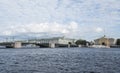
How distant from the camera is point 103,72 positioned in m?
37.8

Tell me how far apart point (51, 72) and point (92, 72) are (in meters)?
5.70

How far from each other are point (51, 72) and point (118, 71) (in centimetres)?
936

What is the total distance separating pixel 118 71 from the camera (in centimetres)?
3812

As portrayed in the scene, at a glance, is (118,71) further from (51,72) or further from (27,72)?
(27,72)

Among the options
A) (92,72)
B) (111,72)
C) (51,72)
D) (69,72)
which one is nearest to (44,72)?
(51,72)

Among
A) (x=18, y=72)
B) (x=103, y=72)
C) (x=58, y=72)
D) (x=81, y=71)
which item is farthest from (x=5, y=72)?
(x=103, y=72)

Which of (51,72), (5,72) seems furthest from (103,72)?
(5,72)

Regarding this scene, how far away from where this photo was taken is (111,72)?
37.6 m

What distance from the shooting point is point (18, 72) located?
3778 centimetres

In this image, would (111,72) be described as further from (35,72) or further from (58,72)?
(35,72)

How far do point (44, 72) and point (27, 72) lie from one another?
7.67ft

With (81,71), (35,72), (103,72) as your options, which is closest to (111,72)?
(103,72)

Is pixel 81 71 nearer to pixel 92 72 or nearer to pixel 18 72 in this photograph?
pixel 92 72

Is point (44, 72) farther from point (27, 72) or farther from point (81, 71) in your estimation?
point (81, 71)
